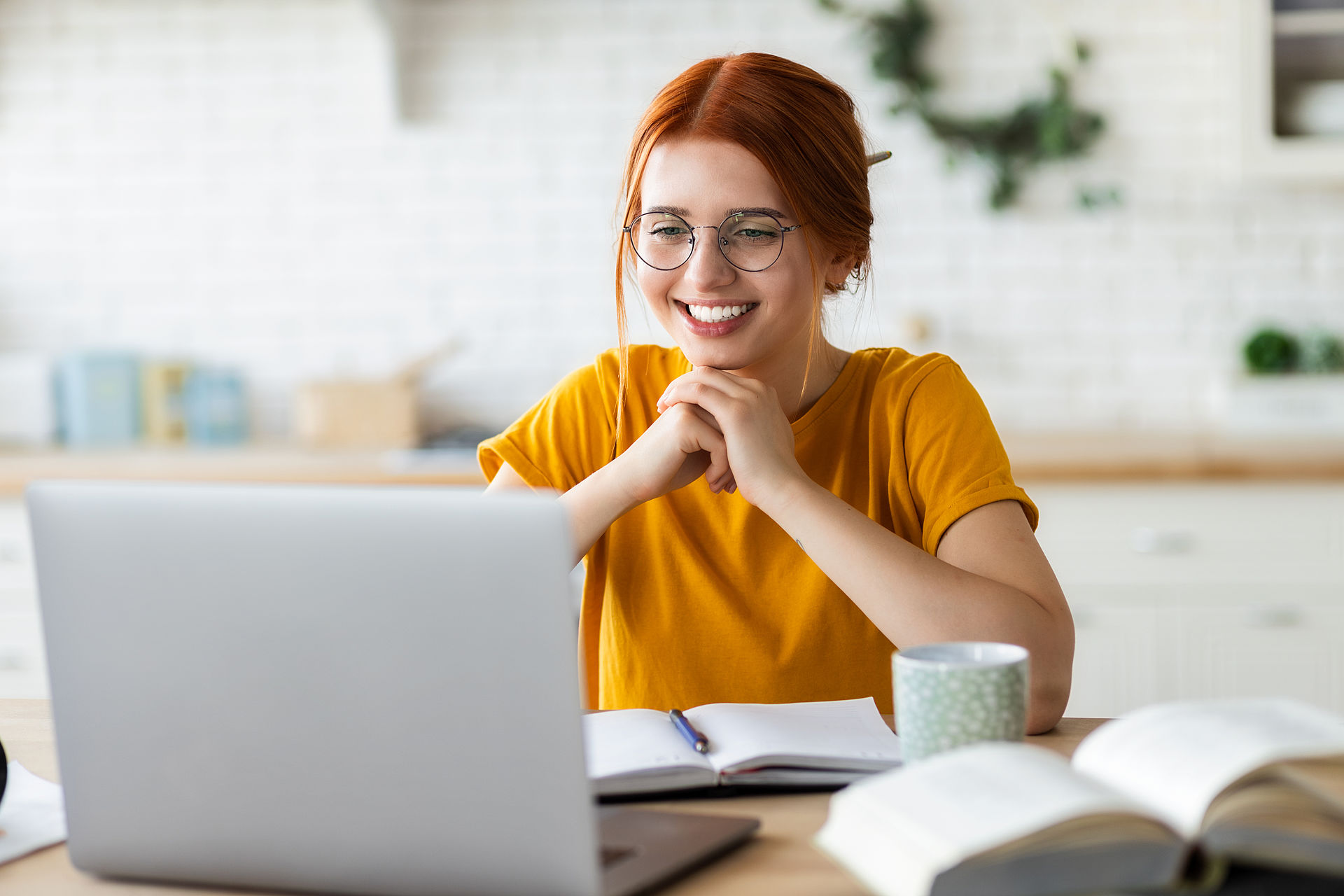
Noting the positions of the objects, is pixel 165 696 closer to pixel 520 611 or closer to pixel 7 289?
pixel 520 611

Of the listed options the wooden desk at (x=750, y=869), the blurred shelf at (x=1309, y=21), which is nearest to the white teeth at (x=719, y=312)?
the wooden desk at (x=750, y=869)

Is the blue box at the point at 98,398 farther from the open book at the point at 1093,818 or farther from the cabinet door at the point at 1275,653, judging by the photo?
the open book at the point at 1093,818

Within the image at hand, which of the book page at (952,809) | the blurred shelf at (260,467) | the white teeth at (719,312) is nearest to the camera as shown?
the book page at (952,809)

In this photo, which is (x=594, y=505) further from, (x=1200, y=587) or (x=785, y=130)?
(x=1200, y=587)

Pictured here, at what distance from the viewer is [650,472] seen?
1.31 m

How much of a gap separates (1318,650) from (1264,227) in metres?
1.12

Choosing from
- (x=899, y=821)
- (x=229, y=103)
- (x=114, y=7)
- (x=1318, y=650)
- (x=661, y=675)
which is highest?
(x=114, y=7)

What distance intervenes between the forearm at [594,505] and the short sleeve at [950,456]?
31 centimetres

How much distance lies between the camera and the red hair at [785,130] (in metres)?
1.33

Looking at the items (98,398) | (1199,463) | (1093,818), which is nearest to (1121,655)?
(1199,463)

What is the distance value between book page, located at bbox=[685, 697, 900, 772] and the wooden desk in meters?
0.03

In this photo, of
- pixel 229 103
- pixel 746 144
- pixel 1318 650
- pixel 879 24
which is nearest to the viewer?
pixel 746 144

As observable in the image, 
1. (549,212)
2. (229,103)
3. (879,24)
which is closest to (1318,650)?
(879,24)

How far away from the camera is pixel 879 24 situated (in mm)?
3121
